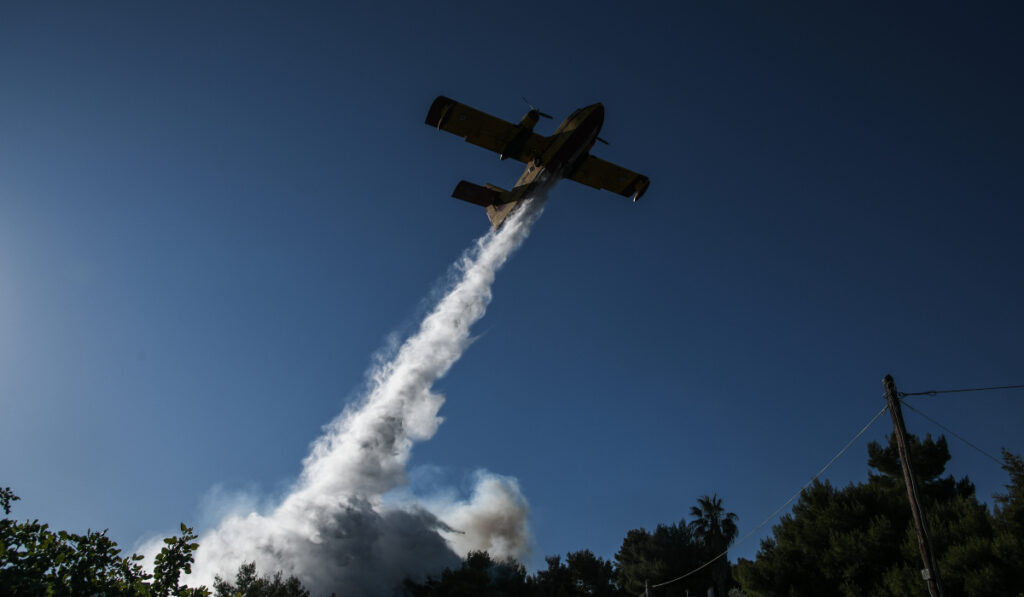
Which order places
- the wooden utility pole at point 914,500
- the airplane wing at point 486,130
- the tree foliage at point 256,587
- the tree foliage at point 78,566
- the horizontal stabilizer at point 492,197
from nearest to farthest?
the tree foliage at point 78,566 → the wooden utility pole at point 914,500 → the airplane wing at point 486,130 → the horizontal stabilizer at point 492,197 → the tree foliage at point 256,587

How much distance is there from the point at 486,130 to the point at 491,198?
5719 millimetres

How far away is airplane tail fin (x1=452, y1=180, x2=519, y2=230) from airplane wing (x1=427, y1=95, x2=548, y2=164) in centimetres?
336

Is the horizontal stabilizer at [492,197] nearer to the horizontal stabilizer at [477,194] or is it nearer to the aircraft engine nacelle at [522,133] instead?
the horizontal stabilizer at [477,194]

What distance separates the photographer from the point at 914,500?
14094mm

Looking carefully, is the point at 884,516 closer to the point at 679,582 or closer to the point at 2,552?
the point at 679,582

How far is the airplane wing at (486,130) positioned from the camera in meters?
29.1

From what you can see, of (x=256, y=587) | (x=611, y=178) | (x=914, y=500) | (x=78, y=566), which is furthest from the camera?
(x=256, y=587)

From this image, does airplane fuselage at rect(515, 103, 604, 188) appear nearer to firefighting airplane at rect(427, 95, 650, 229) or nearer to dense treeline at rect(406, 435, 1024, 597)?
firefighting airplane at rect(427, 95, 650, 229)

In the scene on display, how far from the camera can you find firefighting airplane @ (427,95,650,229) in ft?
96.5

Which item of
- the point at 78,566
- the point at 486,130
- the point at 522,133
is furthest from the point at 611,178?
the point at 78,566

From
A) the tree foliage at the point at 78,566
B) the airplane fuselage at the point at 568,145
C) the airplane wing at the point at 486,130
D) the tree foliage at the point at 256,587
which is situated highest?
the airplane wing at the point at 486,130

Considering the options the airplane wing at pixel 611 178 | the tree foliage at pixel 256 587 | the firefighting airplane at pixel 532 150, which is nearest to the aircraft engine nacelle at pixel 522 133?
the firefighting airplane at pixel 532 150

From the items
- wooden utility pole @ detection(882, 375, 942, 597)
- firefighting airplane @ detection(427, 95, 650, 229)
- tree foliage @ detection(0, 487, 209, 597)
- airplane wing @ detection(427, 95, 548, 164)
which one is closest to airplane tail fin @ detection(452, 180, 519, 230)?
firefighting airplane @ detection(427, 95, 650, 229)

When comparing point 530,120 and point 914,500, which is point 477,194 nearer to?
point 530,120
